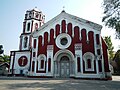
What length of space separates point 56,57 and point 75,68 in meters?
3.89

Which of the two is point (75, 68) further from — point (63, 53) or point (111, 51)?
point (111, 51)

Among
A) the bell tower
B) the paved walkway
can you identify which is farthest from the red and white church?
the bell tower

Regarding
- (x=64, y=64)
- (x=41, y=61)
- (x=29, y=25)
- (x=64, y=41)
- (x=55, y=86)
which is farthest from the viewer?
(x=29, y=25)

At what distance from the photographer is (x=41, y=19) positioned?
116ft

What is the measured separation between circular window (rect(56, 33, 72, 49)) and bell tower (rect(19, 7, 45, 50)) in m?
10.7

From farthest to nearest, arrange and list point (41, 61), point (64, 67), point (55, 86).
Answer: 1. point (41, 61)
2. point (64, 67)
3. point (55, 86)

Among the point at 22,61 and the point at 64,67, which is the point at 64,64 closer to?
the point at 64,67

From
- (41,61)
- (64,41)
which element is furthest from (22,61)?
(64,41)

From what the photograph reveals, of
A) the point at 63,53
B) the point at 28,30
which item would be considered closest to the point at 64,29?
the point at 63,53

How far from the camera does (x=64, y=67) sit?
22.9 m

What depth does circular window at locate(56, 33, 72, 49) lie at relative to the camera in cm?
2293

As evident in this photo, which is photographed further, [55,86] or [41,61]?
[41,61]

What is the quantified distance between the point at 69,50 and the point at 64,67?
316cm

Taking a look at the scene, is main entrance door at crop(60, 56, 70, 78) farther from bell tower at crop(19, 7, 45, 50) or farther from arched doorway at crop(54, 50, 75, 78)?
bell tower at crop(19, 7, 45, 50)
